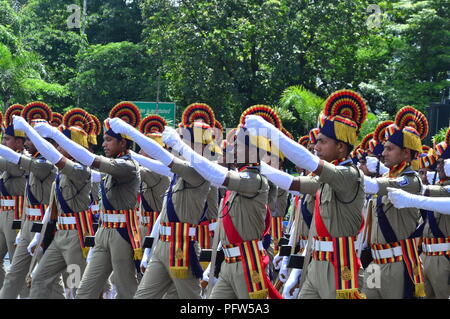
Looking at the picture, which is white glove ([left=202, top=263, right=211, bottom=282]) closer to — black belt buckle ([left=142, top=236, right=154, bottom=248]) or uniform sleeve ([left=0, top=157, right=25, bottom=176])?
black belt buckle ([left=142, top=236, right=154, bottom=248])

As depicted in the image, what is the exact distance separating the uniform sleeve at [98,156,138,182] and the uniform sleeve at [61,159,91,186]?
46 cm

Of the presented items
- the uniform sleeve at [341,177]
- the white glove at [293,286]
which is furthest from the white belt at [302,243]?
the uniform sleeve at [341,177]

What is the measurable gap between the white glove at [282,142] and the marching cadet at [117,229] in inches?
105

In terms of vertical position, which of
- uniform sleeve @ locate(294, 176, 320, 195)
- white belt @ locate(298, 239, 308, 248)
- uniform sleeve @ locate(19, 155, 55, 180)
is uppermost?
uniform sleeve @ locate(19, 155, 55, 180)

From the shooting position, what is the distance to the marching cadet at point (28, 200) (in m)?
9.38

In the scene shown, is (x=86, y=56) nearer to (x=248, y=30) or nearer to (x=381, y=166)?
(x=248, y=30)

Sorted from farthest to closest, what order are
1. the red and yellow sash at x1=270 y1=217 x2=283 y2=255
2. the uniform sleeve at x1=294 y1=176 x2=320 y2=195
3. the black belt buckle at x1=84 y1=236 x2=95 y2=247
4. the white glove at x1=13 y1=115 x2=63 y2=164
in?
the red and yellow sash at x1=270 y1=217 x2=283 y2=255, the black belt buckle at x1=84 y1=236 x2=95 y2=247, the white glove at x1=13 y1=115 x2=63 y2=164, the uniform sleeve at x1=294 y1=176 x2=320 y2=195

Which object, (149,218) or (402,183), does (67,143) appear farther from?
(149,218)

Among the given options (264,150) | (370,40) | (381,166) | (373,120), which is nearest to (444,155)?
(381,166)

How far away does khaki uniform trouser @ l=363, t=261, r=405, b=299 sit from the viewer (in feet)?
24.5

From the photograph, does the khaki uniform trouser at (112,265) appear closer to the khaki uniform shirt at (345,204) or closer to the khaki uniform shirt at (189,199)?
the khaki uniform shirt at (189,199)

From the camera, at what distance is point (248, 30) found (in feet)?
82.2

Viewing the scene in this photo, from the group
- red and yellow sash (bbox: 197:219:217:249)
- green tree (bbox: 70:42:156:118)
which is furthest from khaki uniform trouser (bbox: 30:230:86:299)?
green tree (bbox: 70:42:156:118)

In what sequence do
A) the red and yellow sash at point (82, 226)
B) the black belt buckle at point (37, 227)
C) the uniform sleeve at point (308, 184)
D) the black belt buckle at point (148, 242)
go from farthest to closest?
the black belt buckle at point (37, 227)
the red and yellow sash at point (82, 226)
the black belt buckle at point (148, 242)
the uniform sleeve at point (308, 184)
